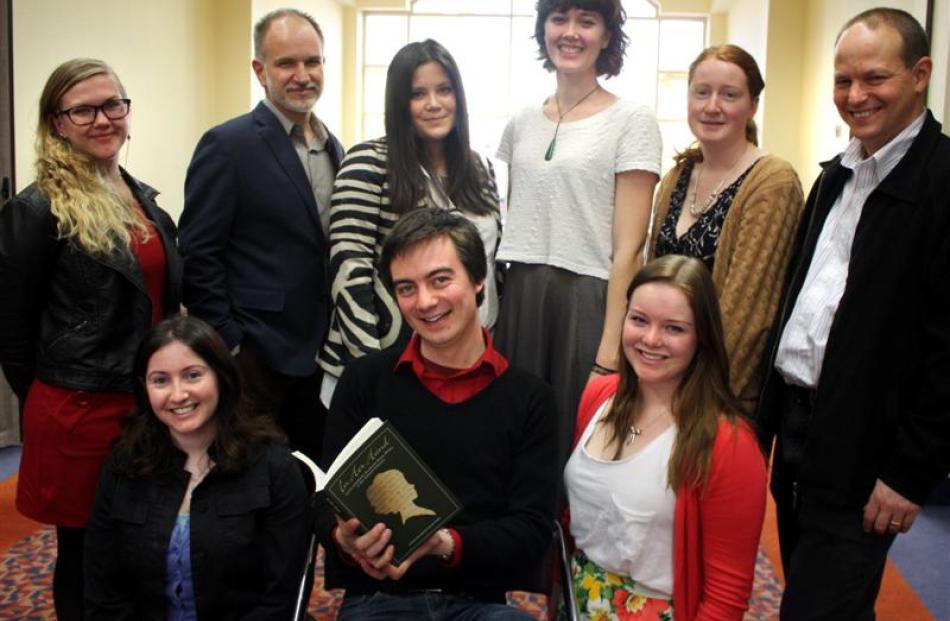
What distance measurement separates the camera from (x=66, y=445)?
7.65 feet

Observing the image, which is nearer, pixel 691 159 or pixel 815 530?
pixel 815 530

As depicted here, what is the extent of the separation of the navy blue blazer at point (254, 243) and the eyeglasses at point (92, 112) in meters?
0.29

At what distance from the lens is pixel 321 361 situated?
2.65 metres

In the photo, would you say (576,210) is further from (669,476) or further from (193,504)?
(193,504)

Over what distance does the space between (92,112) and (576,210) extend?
4.36ft

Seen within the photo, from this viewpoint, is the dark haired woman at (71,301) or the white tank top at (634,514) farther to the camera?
the dark haired woman at (71,301)

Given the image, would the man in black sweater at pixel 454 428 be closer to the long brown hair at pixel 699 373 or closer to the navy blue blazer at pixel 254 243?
the long brown hair at pixel 699 373

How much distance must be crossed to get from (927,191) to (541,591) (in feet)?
4.11

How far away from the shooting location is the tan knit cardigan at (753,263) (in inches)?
88.4

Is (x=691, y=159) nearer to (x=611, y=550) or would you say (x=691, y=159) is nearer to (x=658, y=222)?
(x=658, y=222)

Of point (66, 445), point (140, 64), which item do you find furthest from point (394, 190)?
point (140, 64)

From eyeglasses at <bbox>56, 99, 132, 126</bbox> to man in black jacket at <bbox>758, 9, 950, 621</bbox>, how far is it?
1817mm

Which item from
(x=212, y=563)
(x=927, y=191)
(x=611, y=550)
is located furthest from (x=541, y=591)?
(x=927, y=191)

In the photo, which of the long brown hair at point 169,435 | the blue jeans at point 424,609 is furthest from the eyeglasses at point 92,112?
the blue jeans at point 424,609
